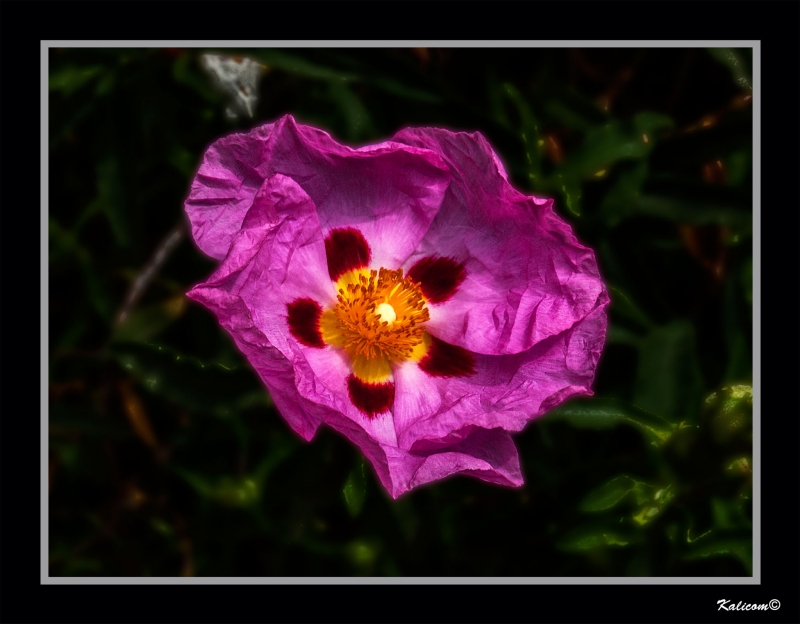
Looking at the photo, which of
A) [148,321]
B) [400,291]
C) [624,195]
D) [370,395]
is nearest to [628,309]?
[624,195]

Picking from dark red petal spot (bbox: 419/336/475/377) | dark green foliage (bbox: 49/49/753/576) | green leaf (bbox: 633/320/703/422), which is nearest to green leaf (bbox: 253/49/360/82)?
dark green foliage (bbox: 49/49/753/576)

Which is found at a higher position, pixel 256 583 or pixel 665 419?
pixel 665 419

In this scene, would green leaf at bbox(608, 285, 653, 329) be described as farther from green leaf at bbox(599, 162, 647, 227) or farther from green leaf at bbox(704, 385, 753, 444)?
green leaf at bbox(704, 385, 753, 444)

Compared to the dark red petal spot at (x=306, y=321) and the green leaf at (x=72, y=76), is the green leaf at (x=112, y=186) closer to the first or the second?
the green leaf at (x=72, y=76)

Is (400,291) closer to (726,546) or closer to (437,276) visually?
(437,276)

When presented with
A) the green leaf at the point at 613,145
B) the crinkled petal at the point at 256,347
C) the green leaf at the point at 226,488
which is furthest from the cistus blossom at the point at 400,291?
the green leaf at the point at 226,488

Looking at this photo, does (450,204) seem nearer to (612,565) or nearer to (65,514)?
(612,565)

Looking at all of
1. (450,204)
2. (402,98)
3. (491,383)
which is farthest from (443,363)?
(402,98)
